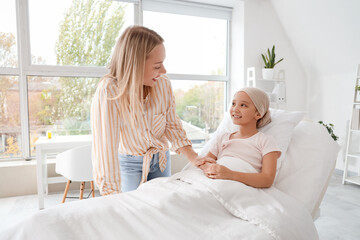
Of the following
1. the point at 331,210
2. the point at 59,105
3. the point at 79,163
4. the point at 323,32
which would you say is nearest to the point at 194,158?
the point at 79,163

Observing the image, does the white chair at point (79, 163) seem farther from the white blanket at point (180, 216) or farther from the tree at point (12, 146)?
the white blanket at point (180, 216)

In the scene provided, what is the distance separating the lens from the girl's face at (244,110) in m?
1.38

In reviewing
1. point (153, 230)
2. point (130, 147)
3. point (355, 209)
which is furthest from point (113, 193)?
point (355, 209)

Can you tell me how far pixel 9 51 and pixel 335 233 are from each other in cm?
337

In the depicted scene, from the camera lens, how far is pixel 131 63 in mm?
1061

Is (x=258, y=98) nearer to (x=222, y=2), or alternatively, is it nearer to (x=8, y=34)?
(x=222, y=2)

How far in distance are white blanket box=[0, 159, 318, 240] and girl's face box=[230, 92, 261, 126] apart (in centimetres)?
40

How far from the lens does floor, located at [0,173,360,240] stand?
199 centimetres

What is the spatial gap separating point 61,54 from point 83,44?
0.85ft

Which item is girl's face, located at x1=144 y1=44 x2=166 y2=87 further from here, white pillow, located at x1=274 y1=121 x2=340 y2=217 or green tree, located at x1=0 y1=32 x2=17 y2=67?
green tree, located at x1=0 y1=32 x2=17 y2=67

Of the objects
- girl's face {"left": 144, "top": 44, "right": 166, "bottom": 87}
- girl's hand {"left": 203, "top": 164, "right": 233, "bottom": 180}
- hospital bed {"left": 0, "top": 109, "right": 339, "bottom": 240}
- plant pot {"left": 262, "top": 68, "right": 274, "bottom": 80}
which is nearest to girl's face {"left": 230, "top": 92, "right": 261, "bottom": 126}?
hospital bed {"left": 0, "top": 109, "right": 339, "bottom": 240}

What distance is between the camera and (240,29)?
3447 mm

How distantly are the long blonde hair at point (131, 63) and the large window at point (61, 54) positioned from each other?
83.0 inches

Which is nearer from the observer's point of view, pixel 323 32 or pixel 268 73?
pixel 323 32
